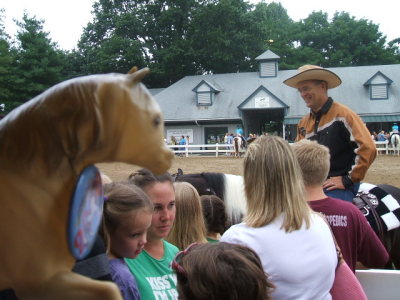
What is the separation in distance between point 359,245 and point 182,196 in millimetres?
1138

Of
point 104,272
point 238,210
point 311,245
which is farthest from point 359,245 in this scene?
point 104,272

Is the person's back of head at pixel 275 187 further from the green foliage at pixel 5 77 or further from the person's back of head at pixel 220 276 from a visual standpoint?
the green foliage at pixel 5 77

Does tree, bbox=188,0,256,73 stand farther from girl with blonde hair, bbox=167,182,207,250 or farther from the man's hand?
girl with blonde hair, bbox=167,182,207,250

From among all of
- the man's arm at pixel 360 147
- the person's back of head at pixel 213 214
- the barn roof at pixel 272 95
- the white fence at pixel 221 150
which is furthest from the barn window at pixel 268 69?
the person's back of head at pixel 213 214

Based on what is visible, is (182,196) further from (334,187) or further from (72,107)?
(72,107)

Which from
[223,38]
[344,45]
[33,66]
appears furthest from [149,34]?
[344,45]

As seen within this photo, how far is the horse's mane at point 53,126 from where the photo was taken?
829 millimetres

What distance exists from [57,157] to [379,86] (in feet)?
104

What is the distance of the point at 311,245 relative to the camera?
1898 millimetres

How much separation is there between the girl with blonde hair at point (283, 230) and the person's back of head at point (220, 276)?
42 cm

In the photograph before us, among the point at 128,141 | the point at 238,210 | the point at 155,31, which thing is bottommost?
the point at 238,210

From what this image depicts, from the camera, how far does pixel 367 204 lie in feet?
12.6

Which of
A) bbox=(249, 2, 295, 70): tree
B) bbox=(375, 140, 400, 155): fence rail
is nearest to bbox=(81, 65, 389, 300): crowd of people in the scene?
bbox=(375, 140, 400, 155): fence rail

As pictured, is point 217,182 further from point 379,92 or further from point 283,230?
point 379,92
